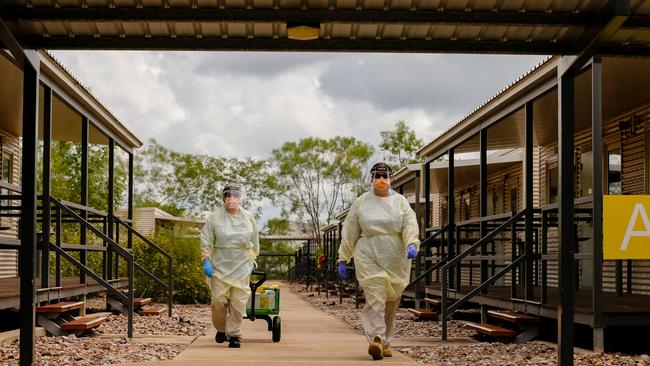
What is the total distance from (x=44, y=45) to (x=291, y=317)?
9.15 metres

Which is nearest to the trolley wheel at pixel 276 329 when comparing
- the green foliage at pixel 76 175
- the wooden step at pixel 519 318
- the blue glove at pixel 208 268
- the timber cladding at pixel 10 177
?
the blue glove at pixel 208 268

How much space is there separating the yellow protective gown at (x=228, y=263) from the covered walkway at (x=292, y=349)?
38cm

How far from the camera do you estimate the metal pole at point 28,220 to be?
6.89 m

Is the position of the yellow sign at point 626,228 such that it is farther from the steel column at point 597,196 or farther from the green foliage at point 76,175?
the green foliage at point 76,175

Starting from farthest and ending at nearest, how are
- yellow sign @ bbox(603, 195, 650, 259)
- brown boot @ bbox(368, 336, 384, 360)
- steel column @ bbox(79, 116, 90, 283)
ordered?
1. steel column @ bbox(79, 116, 90, 283)
2. brown boot @ bbox(368, 336, 384, 360)
3. yellow sign @ bbox(603, 195, 650, 259)

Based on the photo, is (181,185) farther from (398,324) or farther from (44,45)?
(44,45)

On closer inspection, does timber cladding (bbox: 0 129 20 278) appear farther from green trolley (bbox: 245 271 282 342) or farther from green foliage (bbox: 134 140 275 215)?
green foliage (bbox: 134 140 275 215)

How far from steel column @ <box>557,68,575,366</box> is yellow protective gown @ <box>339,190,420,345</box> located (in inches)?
73.5

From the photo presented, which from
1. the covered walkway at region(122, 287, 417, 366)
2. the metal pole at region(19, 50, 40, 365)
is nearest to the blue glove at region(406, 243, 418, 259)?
the covered walkway at region(122, 287, 417, 366)

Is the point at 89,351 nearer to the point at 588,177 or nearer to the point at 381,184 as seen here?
the point at 381,184

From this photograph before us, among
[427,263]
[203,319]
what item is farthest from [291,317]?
[427,263]

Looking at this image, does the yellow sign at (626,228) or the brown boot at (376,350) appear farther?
the brown boot at (376,350)

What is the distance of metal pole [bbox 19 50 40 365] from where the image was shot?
22.6 ft

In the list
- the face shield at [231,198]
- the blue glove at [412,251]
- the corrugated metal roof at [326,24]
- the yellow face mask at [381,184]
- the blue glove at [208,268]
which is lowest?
the blue glove at [208,268]
